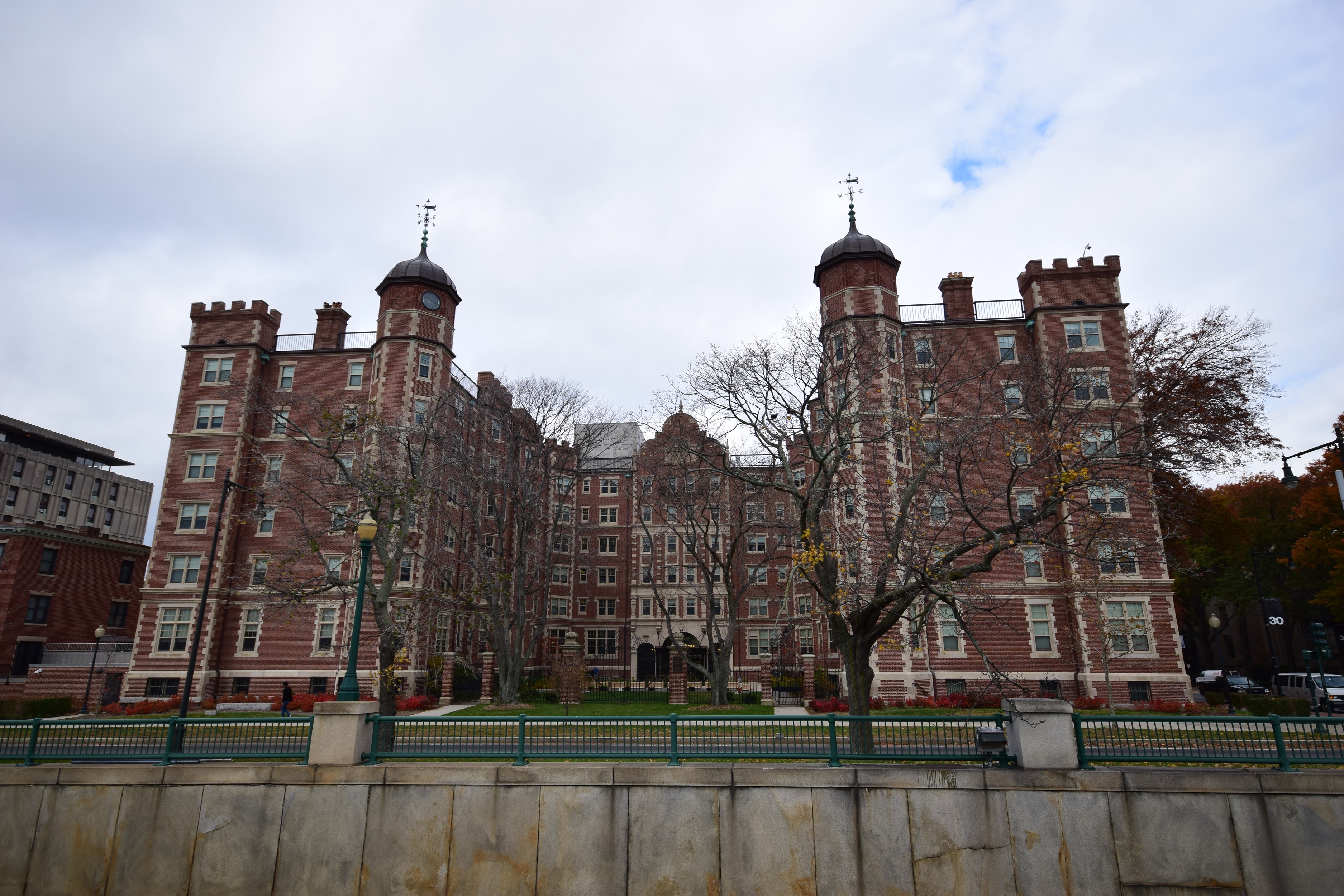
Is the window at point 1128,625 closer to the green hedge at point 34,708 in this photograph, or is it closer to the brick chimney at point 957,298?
the brick chimney at point 957,298

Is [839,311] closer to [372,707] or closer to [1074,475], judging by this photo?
[1074,475]

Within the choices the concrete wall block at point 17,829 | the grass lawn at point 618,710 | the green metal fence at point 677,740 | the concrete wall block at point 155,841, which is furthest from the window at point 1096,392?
the concrete wall block at point 17,829

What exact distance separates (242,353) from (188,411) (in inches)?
159

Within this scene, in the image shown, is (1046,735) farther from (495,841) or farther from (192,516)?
(192,516)

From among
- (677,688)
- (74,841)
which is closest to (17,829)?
(74,841)

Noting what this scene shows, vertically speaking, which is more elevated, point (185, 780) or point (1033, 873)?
point (185, 780)

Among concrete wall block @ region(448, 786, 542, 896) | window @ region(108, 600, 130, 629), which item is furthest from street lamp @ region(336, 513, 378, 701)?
window @ region(108, 600, 130, 629)

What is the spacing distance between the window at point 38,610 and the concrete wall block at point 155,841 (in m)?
39.5

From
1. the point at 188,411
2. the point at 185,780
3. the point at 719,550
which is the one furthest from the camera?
the point at 719,550

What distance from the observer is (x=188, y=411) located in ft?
123

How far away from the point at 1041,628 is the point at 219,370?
138 feet

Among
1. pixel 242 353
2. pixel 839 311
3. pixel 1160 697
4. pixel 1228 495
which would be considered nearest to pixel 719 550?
pixel 839 311

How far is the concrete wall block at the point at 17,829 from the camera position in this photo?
11547 mm

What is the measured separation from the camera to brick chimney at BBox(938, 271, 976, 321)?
118ft
